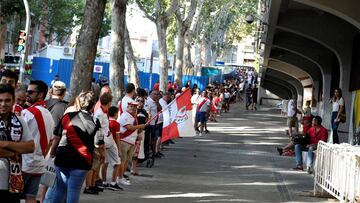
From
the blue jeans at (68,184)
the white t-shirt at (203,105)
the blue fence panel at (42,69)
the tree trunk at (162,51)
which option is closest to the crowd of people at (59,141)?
the blue jeans at (68,184)

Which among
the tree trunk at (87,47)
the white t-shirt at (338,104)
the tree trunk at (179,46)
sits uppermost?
the tree trunk at (179,46)

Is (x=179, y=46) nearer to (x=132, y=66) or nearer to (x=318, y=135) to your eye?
(x=132, y=66)

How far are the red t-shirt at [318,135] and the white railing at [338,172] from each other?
2910 millimetres

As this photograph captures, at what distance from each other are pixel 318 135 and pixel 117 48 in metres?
5.63

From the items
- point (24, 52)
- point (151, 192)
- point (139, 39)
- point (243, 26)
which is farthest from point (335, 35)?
point (139, 39)

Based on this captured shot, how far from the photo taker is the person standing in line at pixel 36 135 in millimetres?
7328

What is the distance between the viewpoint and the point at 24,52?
27281 millimetres

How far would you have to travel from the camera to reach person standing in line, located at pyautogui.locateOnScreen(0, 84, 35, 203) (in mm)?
5664

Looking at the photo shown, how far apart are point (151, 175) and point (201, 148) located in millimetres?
7217

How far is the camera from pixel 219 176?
1570 cm

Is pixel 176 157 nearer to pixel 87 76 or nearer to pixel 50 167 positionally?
pixel 87 76

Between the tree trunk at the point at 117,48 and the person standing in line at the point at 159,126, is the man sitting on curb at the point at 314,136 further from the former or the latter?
the tree trunk at the point at 117,48

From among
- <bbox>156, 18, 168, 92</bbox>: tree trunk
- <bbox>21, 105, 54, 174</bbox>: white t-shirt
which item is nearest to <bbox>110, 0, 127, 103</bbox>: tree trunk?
<bbox>21, 105, 54, 174</bbox>: white t-shirt

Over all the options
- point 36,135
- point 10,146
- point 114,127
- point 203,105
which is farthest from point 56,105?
point 203,105
